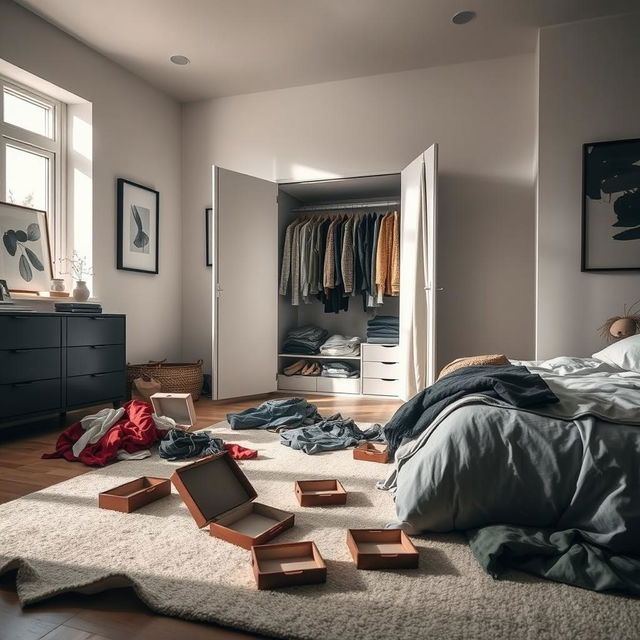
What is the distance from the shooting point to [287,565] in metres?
1.47

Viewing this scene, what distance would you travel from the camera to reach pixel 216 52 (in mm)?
4199

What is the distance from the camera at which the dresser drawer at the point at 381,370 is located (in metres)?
4.61

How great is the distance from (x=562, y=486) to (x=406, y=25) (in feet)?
11.4

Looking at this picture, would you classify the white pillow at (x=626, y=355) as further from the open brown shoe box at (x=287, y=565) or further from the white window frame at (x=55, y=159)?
the white window frame at (x=55, y=159)

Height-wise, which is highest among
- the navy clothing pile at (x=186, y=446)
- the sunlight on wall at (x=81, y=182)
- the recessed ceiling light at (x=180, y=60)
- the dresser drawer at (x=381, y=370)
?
the recessed ceiling light at (x=180, y=60)

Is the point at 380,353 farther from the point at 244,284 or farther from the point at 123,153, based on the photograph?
the point at 123,153

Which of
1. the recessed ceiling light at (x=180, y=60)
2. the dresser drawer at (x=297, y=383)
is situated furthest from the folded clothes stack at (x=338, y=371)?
the recessed ceiling light at (x=180, y=60)

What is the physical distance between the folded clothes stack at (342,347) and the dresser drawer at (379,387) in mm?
313

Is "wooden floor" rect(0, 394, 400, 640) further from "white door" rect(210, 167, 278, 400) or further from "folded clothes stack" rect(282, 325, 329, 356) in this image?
"folded clothes stack" rect(282, 325, 329, 356)

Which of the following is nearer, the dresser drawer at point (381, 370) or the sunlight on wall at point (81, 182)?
the sunlight on wall at point (81, 182)

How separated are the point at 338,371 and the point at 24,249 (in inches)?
107

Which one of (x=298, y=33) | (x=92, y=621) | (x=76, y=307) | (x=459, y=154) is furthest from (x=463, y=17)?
(x=92, y=621)

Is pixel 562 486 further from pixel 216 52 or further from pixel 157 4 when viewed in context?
pixel 216 52

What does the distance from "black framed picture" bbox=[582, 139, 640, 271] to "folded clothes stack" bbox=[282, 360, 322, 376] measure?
2430 millimetres
